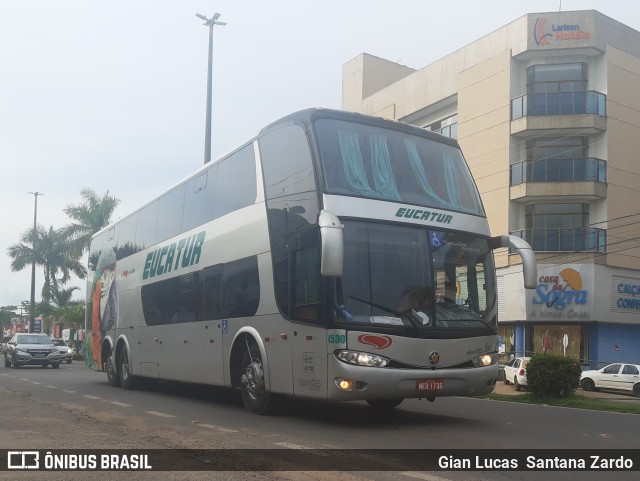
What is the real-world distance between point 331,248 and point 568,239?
28.1m

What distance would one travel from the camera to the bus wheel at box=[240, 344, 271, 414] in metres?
12.2

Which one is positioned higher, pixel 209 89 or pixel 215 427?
pixel 209 89

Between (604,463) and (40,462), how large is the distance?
18.5ft

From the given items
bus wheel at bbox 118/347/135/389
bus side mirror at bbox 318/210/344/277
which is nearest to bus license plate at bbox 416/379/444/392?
bus side mirror at bbox 318/210/344/277

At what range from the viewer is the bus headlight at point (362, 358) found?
1025 centimetres

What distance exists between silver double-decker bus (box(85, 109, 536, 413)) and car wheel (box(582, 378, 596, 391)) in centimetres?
2059

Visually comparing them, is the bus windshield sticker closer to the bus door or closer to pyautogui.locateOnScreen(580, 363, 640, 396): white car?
the bus door

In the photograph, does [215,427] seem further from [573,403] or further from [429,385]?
[573,403]

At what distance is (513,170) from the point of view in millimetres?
36281

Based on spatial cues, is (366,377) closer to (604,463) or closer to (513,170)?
(604,463)

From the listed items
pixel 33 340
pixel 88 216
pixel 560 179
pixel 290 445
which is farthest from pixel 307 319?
pixel 88 216

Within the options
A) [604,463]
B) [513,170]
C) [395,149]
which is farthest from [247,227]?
[513,170]

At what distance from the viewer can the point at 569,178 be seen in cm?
3541

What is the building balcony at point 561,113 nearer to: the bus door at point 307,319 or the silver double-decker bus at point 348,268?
the silver double-decker bus at point 348,268
